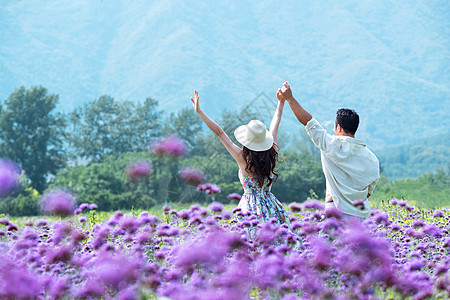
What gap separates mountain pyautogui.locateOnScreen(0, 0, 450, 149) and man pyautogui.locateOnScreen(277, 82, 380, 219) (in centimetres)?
8149

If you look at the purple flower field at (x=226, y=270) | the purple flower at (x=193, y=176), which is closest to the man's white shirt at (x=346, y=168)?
the purple flower field at (x=226, y=270)

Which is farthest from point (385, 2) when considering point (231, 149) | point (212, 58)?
point (231, 149)

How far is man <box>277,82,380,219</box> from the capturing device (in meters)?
4.30

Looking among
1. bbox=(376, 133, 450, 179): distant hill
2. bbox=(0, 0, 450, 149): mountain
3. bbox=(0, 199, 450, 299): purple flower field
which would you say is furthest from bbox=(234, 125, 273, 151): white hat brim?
bbox=(0, 0, 450, 149): mountain

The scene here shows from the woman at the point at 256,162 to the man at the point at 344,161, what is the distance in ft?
1.15

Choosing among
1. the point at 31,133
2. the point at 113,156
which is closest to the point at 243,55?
the point at 31,133

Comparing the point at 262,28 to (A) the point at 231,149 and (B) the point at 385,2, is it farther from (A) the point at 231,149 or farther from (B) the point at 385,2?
(A) the point at 231,149

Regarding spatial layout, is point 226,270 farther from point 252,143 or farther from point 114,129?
point 114,129

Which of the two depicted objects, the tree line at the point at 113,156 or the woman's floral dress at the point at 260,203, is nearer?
the woman's floral dress at the point at 260,203

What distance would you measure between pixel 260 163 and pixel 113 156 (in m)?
18.6

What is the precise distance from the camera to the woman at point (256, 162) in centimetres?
438

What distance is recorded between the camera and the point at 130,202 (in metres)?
16.1

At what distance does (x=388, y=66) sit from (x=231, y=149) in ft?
336

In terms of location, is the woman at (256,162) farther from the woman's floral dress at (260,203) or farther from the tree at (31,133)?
the tree at (31,133)
